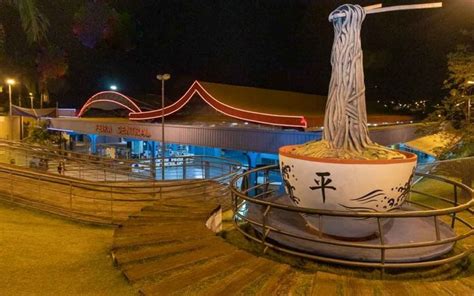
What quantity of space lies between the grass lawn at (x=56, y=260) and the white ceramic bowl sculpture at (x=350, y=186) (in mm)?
2880

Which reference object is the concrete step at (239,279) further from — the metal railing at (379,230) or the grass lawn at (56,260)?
the grass lawn at (56,260)

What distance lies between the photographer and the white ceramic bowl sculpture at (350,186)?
580cm

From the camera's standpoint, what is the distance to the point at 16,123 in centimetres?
3066

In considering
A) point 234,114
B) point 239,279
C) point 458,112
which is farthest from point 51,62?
point 239,279

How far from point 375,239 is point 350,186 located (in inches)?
48.3

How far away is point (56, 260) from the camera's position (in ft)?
17.7

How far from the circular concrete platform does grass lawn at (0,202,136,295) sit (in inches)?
97.6

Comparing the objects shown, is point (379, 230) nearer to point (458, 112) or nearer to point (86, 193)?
point (86, 193)

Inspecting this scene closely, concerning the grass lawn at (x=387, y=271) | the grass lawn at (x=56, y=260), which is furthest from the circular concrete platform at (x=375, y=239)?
the grass lawn at (x=56, y=260)

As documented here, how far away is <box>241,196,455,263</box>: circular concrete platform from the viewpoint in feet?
19.2

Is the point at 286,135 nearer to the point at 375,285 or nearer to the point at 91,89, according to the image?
the point at 375,285

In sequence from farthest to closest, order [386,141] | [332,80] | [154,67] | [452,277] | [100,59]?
[154,67] → [100,59] → [386,141] → [332,80] → [452,277]

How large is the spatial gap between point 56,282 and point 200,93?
17.2 m

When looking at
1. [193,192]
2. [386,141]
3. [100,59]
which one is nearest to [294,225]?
[193,192]
